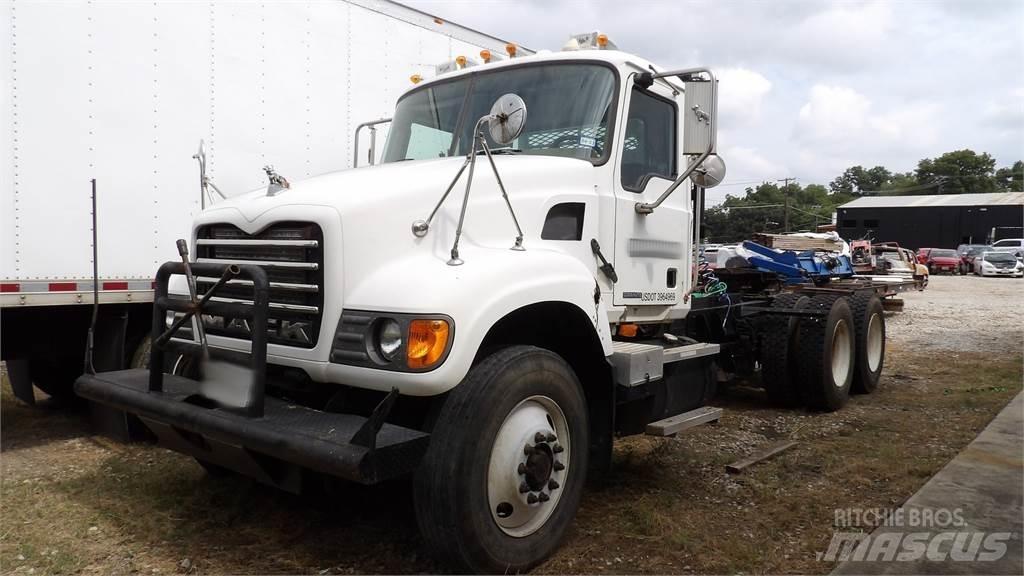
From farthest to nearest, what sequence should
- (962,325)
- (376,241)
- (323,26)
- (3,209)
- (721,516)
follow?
1. (962,325)
2. (323,26)
3. (3,209)
4. (721,516)
5. (376,241)

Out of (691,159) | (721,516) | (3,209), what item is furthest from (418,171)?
(3,209)

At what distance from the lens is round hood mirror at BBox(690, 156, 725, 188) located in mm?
4672

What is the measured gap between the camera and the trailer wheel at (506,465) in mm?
3004

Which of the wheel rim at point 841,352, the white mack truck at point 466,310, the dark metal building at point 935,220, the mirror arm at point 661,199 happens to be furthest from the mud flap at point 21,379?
the dark metal building at point 935,220

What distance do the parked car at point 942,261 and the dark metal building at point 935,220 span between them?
15212 millimetres

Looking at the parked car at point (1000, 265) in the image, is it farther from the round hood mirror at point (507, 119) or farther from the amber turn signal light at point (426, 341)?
the amber turn signal light at point (426, 341)

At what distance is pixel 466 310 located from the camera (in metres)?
3.04

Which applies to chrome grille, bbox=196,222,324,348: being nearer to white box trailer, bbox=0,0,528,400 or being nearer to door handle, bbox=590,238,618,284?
door handle, bbox=590,238,618,284

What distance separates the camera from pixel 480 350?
3.42 meters

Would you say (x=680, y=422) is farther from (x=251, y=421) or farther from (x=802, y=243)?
(x=802, y=243)

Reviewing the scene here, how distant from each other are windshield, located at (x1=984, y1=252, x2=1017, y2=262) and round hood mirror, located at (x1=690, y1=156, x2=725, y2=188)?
35.4 metres

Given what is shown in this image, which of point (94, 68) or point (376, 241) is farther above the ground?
point (94, 68)

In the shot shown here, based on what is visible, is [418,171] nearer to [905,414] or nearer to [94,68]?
[94,68]

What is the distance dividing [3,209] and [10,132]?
1.66ft
